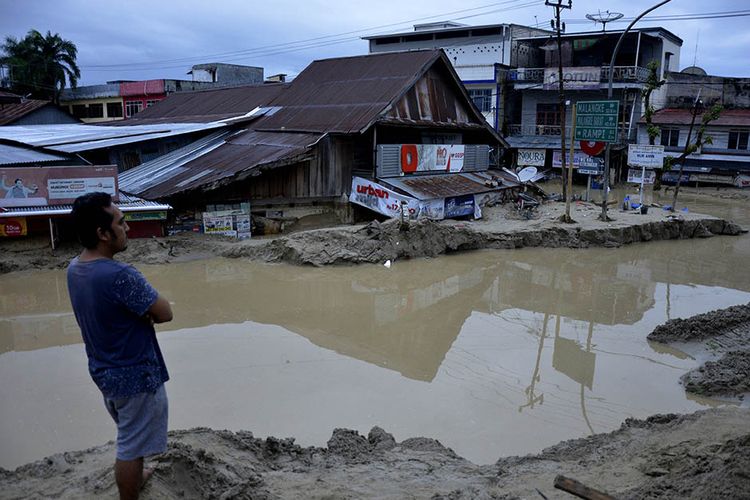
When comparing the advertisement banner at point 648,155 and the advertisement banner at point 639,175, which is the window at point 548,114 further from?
the advertisement banner at point 648,155

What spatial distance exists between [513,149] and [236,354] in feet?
100

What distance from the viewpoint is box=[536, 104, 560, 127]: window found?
1394 inches

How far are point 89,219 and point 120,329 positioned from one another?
24.6 inches

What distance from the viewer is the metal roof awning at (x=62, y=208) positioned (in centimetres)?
1335

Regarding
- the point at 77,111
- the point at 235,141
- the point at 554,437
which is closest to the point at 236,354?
the point at 554,437

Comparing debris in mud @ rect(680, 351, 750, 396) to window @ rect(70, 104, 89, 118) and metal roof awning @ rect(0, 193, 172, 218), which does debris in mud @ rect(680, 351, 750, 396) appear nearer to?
metal roof awning @ rect(0, 193, 172, 218)

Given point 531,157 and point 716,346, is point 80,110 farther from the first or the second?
point 716,346

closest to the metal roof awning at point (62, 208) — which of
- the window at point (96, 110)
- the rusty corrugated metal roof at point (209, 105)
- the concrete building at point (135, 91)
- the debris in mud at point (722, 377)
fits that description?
the rusty corrugated metal roof at point (209, 105)

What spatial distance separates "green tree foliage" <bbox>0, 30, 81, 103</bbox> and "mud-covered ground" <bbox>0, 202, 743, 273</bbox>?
37947 millimetres

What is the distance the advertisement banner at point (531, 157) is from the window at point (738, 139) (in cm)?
979

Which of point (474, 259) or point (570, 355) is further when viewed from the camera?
point (474, 259)

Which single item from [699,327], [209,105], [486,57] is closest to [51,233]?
[699,327]

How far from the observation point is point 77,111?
153 feet

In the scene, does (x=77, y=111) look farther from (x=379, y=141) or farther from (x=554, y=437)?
(x=554, y=437)
